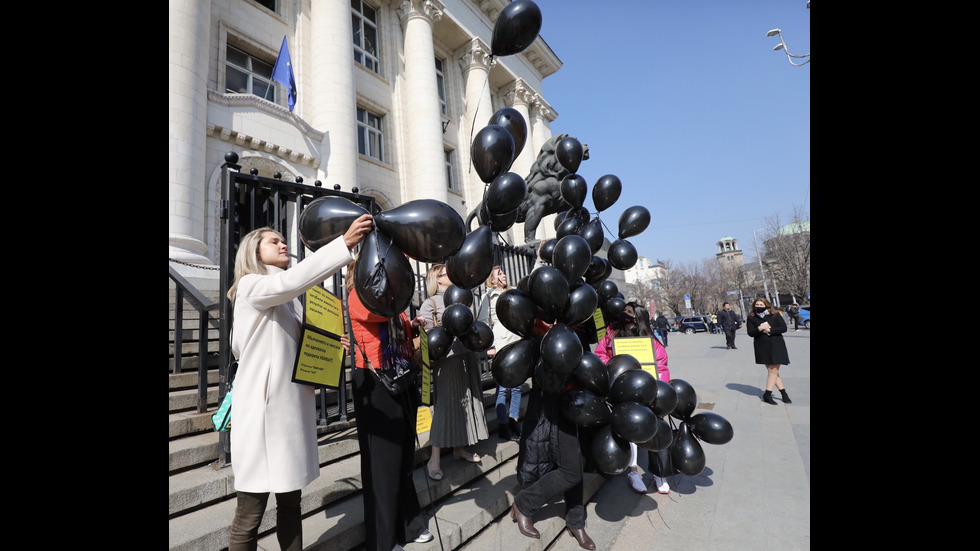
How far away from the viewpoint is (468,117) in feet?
58.1

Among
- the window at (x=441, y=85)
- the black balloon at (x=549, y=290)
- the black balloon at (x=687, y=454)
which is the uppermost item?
the window at (x=441, y=85)

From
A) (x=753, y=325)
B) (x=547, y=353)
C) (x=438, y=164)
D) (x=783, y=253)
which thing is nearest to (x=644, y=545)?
(x=547, y=353)

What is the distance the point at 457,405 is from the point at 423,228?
216 cm

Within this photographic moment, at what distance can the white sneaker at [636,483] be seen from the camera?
12.2 ft

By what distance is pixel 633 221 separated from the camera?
4.29 m

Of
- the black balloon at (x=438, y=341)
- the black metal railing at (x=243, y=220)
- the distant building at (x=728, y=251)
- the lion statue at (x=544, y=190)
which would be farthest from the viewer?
the distant building at (x=728, y=251)

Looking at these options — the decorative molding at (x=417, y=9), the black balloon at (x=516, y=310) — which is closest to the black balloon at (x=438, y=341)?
the black balloon at (x=516, y=310)

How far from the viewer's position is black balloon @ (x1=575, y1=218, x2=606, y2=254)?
398 cm

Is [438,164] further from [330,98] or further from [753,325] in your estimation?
[753,325]

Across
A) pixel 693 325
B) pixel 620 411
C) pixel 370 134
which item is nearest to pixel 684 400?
pixel 620 411

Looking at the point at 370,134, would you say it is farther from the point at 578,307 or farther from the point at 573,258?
the point at 578,307

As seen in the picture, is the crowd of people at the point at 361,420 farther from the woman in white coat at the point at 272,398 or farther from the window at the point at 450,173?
the window at the point at 450,173

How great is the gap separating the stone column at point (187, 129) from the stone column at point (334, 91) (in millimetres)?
3024
